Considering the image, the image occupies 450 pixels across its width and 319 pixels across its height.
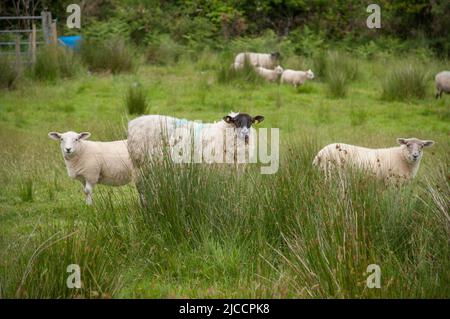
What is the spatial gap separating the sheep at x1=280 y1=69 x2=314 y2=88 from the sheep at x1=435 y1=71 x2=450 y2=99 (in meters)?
2.84

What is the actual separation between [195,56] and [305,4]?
6.25m

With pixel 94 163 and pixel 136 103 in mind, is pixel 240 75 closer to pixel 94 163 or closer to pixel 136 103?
pixel 136 103

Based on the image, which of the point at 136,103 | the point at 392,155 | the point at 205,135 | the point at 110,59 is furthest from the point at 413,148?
the point at 110,59

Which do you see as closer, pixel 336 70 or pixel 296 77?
pixel 296 77

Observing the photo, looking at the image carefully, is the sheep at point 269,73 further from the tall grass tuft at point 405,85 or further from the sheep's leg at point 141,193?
the sheep's leg at point 141,193

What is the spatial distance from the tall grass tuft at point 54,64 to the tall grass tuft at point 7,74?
2.60 ft

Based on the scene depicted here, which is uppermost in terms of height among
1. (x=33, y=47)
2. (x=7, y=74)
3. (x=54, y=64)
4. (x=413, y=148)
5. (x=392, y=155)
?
(x=33, y=47)

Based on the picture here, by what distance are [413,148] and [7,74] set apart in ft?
31.1

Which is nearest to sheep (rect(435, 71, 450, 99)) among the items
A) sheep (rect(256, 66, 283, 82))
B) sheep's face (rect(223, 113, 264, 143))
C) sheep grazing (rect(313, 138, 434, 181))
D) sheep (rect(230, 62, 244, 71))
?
sheep (rect(256, 66, 283, 82))

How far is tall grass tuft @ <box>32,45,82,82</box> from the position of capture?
16344 mm

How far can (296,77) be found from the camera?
16.8m

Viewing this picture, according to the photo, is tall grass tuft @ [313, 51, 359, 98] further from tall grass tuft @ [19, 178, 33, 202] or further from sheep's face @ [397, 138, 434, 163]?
tall grass tuft @ [19, 178, 33, 202]

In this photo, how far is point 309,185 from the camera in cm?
648

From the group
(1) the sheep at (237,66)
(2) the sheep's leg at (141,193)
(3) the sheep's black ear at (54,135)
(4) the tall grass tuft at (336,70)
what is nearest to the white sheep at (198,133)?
(3) the sheep's black ear at (54,135)
